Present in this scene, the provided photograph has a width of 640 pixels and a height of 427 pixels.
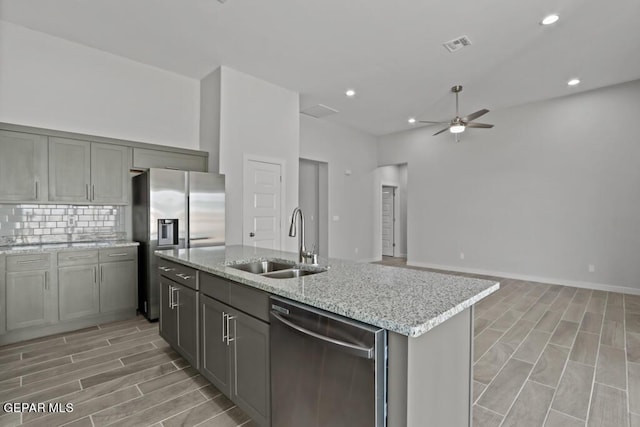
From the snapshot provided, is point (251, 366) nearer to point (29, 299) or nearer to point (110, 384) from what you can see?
point (110, 384)

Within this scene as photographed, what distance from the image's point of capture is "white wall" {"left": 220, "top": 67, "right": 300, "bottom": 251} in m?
4.43

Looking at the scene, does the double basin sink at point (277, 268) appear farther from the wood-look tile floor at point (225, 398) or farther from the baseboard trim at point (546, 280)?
the baseboard trim at point (546, 280)

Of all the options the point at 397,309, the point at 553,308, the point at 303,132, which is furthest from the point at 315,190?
the point at 397,309

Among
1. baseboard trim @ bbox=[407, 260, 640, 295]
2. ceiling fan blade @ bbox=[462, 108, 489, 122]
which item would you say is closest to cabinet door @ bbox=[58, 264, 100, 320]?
ceiling fan blade @ bbox=[462, 108, 489, 122]

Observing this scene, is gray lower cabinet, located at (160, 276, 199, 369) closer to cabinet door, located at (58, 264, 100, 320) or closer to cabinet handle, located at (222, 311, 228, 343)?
cabinet handle, located at (222, 311, 228, 343)

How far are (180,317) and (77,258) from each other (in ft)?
6.03

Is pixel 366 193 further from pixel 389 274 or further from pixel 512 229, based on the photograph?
pixel 389 274

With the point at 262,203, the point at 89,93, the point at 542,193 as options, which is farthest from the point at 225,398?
the point at 542,193

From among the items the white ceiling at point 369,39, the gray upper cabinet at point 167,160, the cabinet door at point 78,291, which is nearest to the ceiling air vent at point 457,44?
the white ceiling at point 369,39

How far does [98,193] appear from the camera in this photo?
3771 millimetres

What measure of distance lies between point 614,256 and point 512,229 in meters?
1.49

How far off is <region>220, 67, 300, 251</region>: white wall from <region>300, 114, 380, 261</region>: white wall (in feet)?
4.03

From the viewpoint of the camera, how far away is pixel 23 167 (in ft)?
10.8

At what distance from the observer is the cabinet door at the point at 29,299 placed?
3.06 metres
